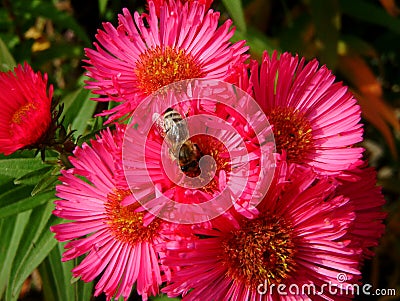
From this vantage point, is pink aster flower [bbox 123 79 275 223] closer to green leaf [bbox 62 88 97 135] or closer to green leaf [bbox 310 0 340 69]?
green leaf [bbox 62 88 97 135]

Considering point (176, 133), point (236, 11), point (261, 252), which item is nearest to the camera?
point (176, 133)

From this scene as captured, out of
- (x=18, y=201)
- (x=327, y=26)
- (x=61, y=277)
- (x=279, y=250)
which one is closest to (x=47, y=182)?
(x=18, y=201)

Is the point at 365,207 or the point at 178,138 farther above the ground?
the point at 178,138

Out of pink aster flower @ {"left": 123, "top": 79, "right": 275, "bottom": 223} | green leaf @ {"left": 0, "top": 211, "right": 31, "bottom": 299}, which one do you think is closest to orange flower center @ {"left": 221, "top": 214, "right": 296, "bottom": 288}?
pink aster flower @ {"left": 123, "top": 79, "right": 275, "bottom": 223}

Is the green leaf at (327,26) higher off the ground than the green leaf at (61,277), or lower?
higher

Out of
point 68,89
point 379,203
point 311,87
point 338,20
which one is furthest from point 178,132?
point 338,20

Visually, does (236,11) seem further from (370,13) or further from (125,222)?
(370,13)

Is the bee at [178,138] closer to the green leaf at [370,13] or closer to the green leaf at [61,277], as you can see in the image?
the green leaf at [61,277]

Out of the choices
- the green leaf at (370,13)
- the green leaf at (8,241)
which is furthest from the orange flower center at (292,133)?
the green leaf at (370,13)
